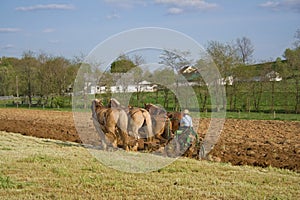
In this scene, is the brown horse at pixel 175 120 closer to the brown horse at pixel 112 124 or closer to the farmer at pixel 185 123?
the farmer at pixel 185 123

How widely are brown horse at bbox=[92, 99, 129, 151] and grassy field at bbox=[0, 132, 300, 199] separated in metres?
1.92

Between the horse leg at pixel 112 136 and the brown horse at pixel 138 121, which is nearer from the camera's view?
the brown horse at pixel 138 121

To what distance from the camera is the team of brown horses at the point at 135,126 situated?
45.1 ft

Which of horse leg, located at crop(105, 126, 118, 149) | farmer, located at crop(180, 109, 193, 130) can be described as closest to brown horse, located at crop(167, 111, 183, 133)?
farmer, located at crop(180, 109, 193, 130)

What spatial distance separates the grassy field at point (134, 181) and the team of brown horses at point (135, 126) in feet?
5.27

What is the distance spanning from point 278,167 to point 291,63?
31.3 m

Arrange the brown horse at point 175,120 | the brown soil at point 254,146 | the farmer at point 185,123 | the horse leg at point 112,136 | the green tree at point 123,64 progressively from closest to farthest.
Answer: the brown soil at point 254,146 < the farmer at point 185,123 < the brown horse at point 175,120 < the horse leg at point 112,136 < the green tree at point 123,64

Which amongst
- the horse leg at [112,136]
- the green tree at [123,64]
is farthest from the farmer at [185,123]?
the green tree at [123,64]

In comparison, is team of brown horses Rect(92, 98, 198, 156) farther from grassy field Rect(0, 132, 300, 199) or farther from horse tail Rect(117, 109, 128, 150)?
grassy field Rect(0, 132, 300, 199)

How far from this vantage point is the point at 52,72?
5916 centimetres

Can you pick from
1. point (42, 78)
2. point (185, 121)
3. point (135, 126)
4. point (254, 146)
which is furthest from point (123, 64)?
point (42, 78)

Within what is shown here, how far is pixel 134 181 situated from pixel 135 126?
179 inches

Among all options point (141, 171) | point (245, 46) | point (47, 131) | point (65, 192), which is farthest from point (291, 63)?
point (65, 192)

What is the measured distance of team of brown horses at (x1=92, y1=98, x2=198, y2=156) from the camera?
13.7 m
